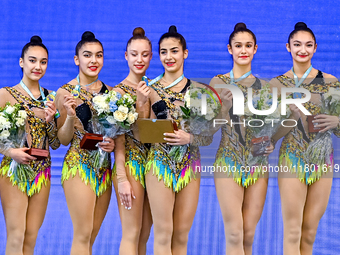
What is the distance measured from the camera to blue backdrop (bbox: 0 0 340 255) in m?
5.63

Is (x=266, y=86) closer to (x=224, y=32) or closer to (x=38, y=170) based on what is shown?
(x=224, y=32)

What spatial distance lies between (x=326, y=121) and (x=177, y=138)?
1141 millimetres

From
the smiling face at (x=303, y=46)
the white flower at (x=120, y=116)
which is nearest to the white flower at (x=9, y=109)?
the white flower at (x=120, y=116)

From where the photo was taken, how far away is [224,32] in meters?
5.72

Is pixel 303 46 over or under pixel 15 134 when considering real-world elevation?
over

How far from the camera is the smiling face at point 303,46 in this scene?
15.6ft

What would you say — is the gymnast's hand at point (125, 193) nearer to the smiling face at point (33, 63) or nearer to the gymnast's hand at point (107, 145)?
the gymnast's hand at point (107, 145)

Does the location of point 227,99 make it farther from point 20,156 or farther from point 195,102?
Result: point 20,156

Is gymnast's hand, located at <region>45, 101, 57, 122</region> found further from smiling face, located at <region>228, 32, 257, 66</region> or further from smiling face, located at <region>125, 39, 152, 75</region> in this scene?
smiling face, located at <region>228, 32, 257, 66</region>

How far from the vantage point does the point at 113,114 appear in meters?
4.59

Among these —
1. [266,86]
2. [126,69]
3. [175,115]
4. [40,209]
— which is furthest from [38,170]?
[266,86]

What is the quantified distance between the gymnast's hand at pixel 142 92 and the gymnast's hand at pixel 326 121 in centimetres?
129

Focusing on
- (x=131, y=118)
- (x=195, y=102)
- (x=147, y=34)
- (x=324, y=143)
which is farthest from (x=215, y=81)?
(x=147, y=34)

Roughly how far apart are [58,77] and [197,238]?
6.65 ft
